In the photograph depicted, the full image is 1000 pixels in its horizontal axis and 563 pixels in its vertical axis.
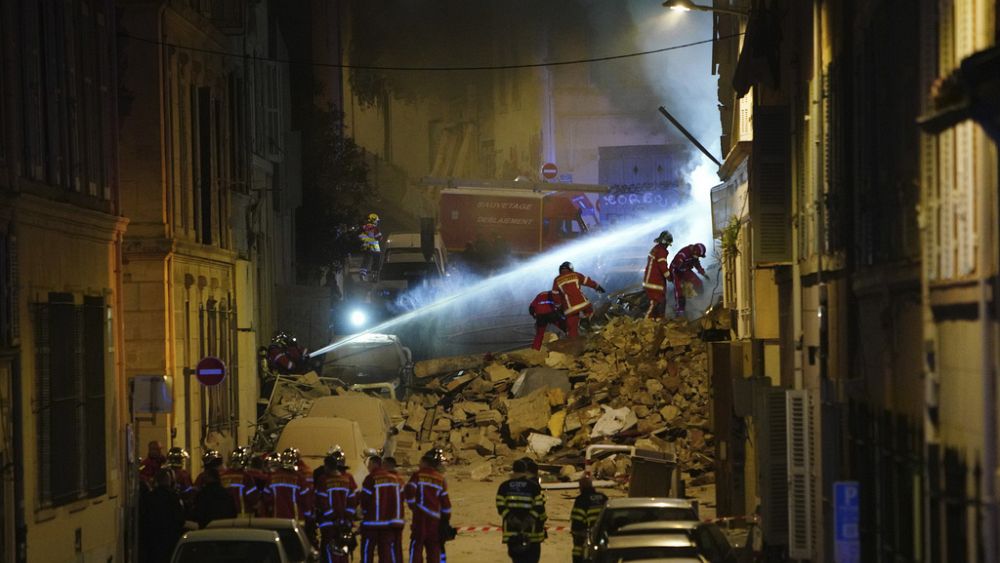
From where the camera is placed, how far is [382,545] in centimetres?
1630

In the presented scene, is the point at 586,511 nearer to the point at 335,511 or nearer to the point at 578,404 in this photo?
the point at 335,511

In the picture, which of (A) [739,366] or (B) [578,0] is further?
(B) [578,0]

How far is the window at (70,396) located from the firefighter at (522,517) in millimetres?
5536

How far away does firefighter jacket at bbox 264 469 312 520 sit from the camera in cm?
→ 1711

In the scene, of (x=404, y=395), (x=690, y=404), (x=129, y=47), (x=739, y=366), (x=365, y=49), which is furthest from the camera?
(x=365, y=49)

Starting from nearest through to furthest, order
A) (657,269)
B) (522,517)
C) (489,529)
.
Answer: (522,517) < (489,529) < (657,269)

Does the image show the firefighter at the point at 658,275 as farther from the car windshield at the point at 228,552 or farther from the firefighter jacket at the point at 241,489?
the car windshield at the point at 228,552

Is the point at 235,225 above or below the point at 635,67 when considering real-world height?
below

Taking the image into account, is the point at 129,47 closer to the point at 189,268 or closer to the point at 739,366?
the point at 189,268

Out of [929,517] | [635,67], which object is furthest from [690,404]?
[635,67]

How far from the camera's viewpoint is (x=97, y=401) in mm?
19484

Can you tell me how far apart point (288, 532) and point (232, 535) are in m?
1.21

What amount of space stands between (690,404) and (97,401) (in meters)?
13.6

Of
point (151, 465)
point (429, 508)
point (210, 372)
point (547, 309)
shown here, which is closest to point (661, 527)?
point (429, 508)
